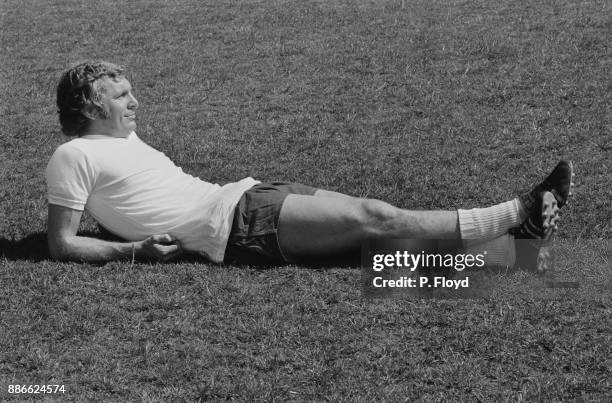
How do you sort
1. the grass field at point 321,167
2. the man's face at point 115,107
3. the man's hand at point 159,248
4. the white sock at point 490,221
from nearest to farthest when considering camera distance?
the grass field at point 321,167, the white sock at point 490,221, the man's hand at point 159,248, the man's face at point 115,107

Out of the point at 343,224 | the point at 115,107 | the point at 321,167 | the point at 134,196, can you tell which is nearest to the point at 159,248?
the point at 134,196

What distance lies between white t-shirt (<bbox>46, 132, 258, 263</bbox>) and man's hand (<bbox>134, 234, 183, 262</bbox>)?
0.05 meters

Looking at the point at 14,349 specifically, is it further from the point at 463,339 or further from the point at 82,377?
the point at 463,339

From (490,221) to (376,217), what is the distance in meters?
0.67

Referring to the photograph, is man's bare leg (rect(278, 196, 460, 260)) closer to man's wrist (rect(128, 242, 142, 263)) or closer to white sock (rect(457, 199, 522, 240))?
white sock (rect(457, 199, 522, 240))

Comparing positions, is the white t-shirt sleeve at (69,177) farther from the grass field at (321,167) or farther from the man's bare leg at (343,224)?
the man's bare leg at (343,224)

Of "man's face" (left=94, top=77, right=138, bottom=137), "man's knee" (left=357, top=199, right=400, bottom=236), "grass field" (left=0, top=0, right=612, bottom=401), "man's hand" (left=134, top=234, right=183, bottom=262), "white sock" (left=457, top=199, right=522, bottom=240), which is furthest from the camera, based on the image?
"man's face" (left=94, top=77, right=138, bottom=137)

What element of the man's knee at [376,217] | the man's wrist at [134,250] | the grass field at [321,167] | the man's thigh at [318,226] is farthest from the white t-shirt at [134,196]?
the man's knee at [376,217]

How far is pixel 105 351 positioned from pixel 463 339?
1885 millimetres

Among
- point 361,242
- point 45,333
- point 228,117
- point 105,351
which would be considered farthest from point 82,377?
point 228,117

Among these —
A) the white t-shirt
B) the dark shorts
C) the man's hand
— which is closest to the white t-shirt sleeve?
the white t-shirt

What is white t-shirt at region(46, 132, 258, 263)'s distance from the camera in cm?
561

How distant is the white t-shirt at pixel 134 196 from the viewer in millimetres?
5613

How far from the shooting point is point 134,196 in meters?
5.77
